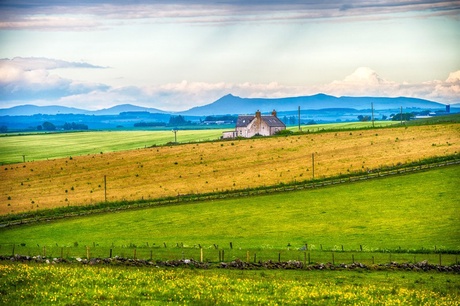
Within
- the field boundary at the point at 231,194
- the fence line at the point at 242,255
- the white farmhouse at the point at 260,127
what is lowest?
the fence line at the point at 242,255

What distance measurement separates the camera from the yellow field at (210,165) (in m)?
103

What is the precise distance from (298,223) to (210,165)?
4690cm

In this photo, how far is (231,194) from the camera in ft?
310

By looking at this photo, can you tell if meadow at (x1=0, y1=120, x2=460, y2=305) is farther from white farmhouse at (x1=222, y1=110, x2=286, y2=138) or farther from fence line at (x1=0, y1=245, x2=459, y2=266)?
white farmhouse at (x1=222, y1=110, x2=286, y2=138)

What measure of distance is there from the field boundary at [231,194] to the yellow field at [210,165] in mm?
3861

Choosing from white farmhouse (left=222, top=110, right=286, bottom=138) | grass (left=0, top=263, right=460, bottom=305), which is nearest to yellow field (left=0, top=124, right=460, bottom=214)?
white farmhouse (left=222, top=110, right=286, bottom=138)

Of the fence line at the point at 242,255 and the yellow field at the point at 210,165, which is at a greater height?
the yellow field at the point at 210,165

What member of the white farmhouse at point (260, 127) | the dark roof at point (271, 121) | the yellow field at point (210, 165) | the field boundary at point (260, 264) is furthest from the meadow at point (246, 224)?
the dark roof at point (271, 121)

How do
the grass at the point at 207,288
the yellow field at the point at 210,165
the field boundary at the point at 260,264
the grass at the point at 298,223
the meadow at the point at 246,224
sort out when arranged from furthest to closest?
the yellow field at the point at 210,165, the grass at the point at 298,223, the field boundary at the point at 260,264, the meadow at the point at 246,224, the grass at the point at 207,288

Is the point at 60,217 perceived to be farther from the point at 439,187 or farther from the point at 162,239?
the point at 439,187

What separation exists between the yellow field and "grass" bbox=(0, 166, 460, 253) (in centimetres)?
1237

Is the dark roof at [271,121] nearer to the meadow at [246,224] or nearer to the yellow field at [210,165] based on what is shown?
the meadow at [246,224]

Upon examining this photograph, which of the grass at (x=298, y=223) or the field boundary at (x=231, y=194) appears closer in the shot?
the grass at (x=298, y=223)

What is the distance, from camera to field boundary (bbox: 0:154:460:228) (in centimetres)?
8694
